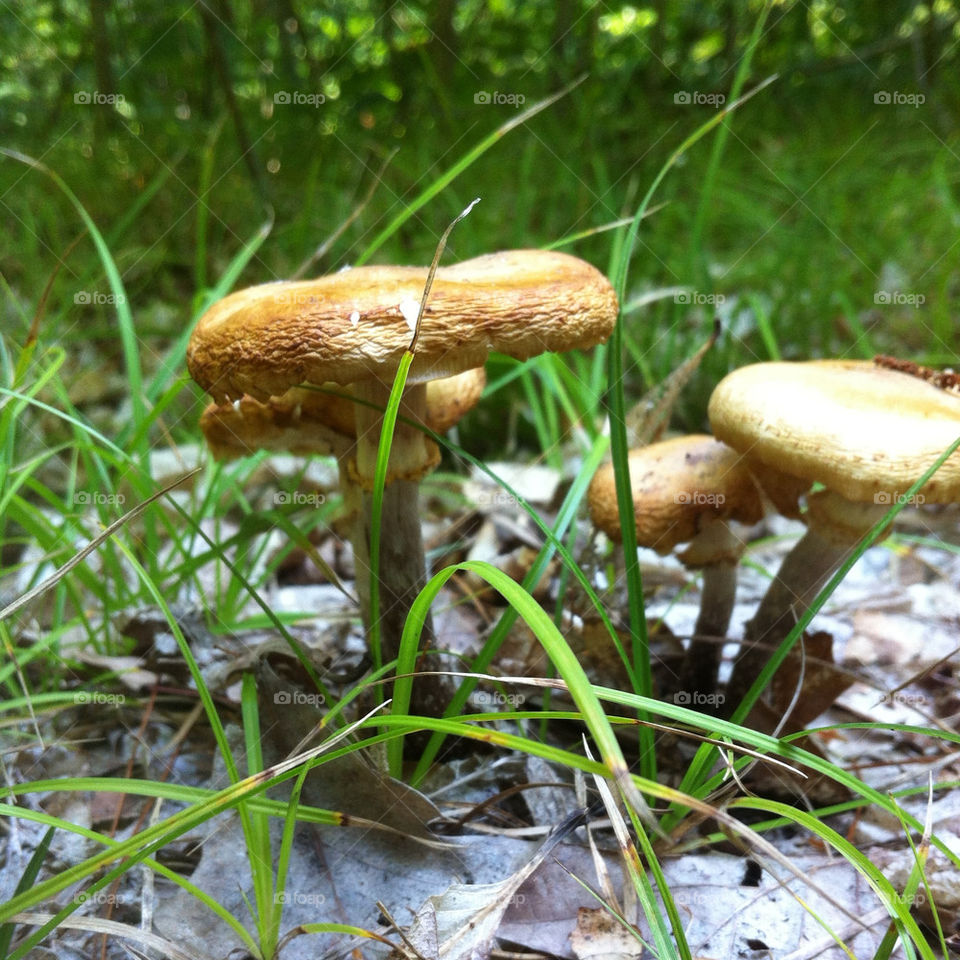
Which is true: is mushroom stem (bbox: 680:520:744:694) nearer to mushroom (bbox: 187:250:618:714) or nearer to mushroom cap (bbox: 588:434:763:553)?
mushroom cap (bbox: 588:434:763:553)

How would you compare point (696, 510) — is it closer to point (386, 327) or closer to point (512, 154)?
point (386, 327)

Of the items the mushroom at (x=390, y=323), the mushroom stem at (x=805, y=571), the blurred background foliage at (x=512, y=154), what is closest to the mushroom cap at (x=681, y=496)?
the mushroom stem at (x=805, y=571)

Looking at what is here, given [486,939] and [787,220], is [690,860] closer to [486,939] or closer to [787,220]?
[486,939]

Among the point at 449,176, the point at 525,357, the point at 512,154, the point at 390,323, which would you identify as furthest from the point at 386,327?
the point at 512,154

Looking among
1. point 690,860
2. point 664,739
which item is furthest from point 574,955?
point 664,739

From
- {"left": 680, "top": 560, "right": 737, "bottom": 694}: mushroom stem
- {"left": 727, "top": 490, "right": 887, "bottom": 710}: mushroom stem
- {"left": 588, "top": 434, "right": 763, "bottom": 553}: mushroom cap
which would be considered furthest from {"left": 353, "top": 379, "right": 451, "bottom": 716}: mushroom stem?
{"left": 727, "top": 490, "right": 887, "bottom": 710}: mushroom stem
